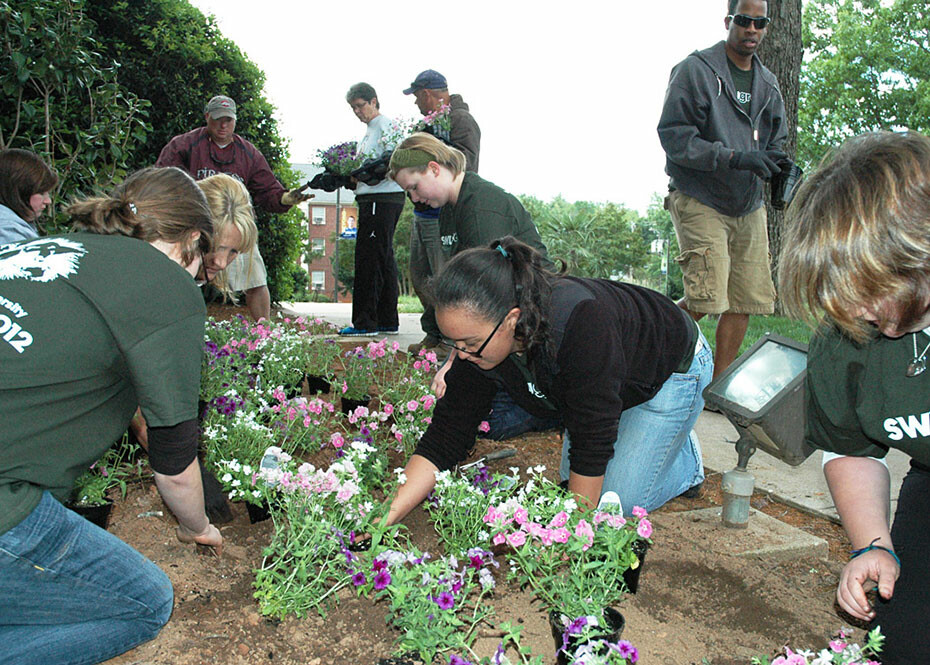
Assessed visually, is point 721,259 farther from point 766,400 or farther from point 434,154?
point 766,400

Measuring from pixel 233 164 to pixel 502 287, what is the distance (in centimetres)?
414

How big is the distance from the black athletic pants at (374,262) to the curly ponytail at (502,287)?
3.74 metres

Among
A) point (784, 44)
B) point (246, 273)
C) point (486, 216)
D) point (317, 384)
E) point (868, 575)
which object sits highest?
point (784, 44)

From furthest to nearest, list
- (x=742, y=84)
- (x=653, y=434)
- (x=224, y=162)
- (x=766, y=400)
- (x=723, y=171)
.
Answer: (x=224, y=162) < (x=742, y=84) < (x=723, y=171) < (x=653, y=434) < (x=766, y=400)

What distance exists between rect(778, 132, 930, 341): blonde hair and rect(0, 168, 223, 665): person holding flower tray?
1456 mm

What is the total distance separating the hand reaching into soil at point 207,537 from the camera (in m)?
2.14

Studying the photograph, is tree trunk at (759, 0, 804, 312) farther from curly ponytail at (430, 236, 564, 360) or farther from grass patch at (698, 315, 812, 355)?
curly ponytail at (430, 236, 564, 360)

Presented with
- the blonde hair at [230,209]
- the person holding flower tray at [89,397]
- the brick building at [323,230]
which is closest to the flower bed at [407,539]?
the person holding flower tray at [89,397]

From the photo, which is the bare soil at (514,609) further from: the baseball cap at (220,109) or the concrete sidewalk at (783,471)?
the baseball cap at (220,109)

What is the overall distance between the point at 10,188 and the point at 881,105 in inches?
1116

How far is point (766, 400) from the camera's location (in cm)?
230

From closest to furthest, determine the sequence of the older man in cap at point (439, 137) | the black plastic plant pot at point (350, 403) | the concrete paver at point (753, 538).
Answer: the concrete paver at point (753, 538), the black plastic plant pot at point (350, 403), the older man in cap at point (439, 137)

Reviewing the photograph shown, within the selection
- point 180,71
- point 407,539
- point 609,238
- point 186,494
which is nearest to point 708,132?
point 407,539

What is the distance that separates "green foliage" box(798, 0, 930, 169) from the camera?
2475 centimetres
